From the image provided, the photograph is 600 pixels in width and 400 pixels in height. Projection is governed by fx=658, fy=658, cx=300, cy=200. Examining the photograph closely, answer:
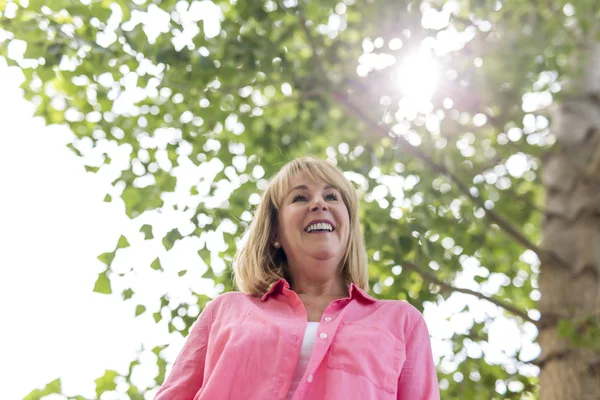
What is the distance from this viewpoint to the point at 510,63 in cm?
407

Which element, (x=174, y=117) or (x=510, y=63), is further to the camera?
(x=510, y=63)

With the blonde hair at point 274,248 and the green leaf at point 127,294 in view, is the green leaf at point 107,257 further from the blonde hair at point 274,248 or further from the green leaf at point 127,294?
the blonde hair at point 274,248

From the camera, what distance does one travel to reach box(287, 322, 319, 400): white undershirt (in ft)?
5.54

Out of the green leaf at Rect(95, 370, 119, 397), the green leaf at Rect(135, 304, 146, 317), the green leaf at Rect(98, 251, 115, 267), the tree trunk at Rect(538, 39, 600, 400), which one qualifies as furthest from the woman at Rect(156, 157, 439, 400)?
the tree trunk at Rect(538, 39, 600, 400)

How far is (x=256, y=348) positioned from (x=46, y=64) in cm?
186

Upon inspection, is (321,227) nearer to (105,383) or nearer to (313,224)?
(313,224)

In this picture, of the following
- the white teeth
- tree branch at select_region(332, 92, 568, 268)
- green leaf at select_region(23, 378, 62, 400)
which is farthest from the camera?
tree branch at select_region(332, 92, 568, 268)

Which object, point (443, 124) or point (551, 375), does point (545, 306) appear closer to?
point (551, 375)

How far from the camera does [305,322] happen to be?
185cm

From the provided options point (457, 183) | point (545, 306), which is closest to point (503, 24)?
point (457, 183)

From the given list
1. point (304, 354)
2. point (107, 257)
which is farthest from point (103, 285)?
point (304, 354)

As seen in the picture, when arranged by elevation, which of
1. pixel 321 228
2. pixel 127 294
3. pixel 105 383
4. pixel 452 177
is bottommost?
pixel 105 383

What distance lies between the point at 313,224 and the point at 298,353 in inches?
19.0

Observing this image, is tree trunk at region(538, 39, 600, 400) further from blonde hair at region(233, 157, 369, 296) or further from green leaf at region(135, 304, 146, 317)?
green leaf at region(135, 304, 146, 317)
